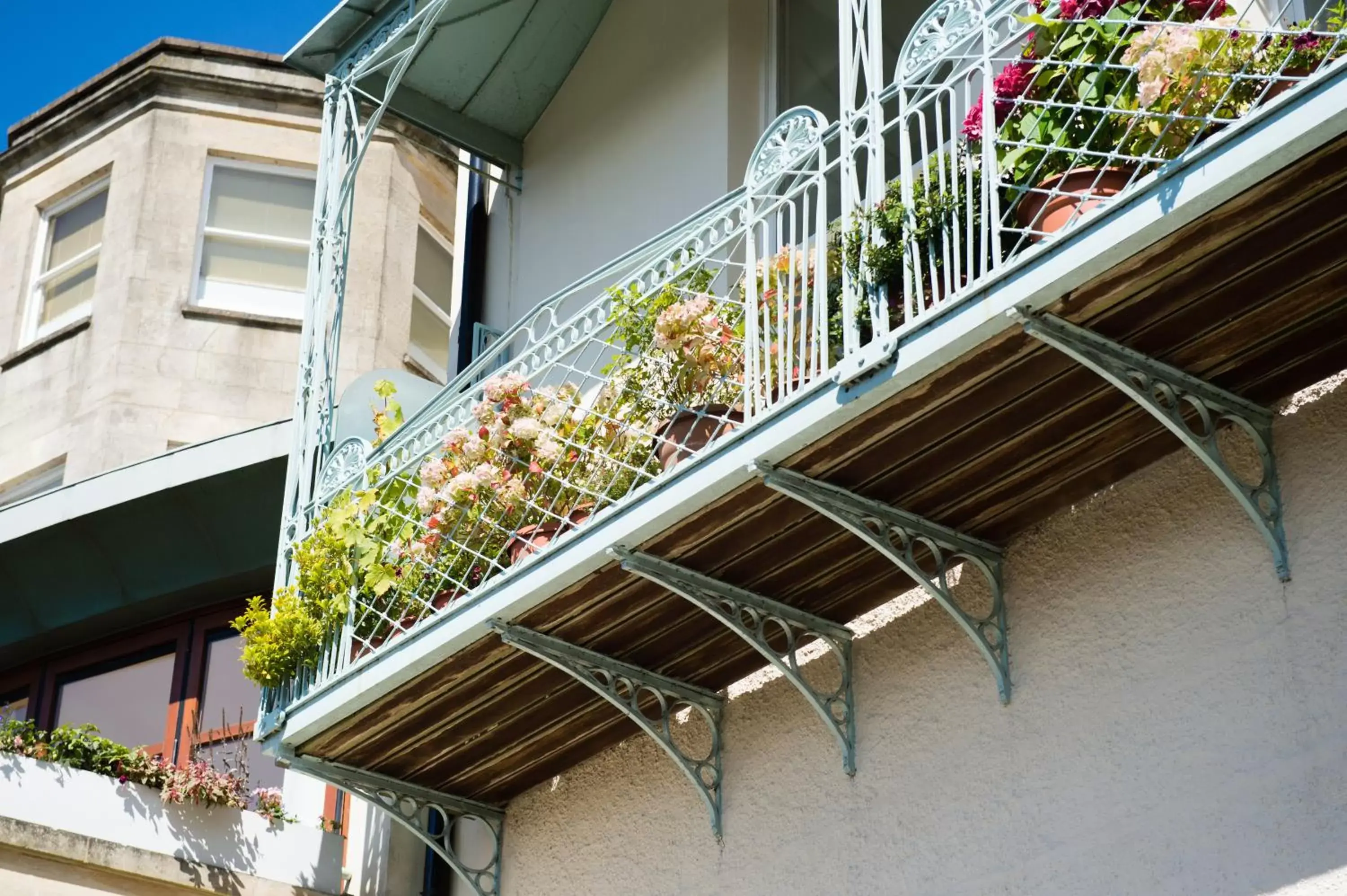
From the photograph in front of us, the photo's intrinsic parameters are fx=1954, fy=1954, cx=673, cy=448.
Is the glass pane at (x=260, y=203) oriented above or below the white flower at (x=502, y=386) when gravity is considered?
above

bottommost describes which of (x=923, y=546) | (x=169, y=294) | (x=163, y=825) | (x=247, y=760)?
(x=163, y=825)

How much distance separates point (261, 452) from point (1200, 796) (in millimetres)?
6344

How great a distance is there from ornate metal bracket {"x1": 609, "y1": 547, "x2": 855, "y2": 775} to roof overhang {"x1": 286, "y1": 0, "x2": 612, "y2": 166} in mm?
4014

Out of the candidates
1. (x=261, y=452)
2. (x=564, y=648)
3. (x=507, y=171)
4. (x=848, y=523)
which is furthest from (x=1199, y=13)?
(x=261, y=452)

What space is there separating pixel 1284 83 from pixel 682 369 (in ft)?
7.90

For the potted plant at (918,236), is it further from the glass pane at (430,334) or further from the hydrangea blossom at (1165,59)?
the glass pane at (430,334)

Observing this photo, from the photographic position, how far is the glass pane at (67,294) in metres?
15.1

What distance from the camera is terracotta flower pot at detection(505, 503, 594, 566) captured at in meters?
7.45

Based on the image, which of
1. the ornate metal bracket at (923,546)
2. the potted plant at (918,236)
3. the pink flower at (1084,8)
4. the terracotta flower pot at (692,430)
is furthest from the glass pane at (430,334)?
the pink flower at (1084,8)

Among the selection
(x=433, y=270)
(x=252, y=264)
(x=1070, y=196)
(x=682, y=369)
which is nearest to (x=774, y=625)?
(x=682, y=369)

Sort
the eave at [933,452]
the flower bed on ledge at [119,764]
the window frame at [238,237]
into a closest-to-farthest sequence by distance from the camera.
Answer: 1. the eave at [933,452]
2. the flower bed on ledge at [119,764]
3. the window frame at [238,237]

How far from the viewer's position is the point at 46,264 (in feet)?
51.0

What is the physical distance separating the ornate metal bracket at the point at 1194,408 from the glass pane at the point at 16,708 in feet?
25.0

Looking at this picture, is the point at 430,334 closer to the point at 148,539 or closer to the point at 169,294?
the point at 169,294
